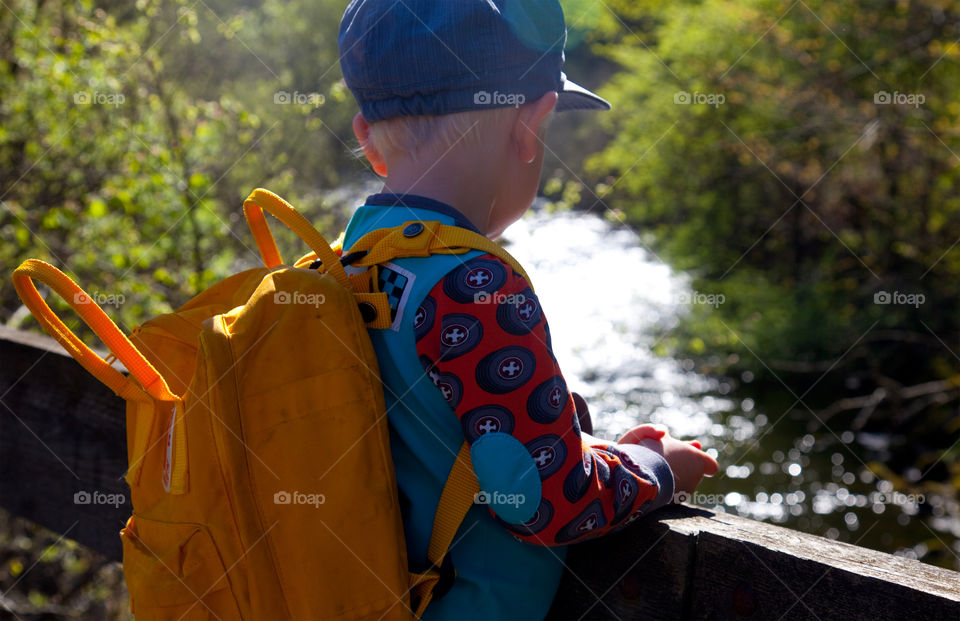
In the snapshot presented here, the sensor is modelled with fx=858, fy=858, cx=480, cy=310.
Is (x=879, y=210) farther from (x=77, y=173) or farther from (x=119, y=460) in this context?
(x=119, y=460)

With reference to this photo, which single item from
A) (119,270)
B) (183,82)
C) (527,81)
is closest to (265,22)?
(183,82)

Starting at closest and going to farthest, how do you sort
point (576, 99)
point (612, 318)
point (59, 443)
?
point (576, 99), point (59, 443), point (612, 318)

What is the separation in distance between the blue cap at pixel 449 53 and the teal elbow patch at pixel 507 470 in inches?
18.9

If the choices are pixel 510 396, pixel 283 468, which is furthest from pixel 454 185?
pixel 283 468

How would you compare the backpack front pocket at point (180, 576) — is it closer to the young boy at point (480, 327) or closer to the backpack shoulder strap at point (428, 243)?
the young boy at point (480, 327)

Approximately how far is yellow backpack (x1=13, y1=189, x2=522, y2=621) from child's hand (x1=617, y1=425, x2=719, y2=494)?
0.35 m

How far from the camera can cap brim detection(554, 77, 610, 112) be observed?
142 centimetres

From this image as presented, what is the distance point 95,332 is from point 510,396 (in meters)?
0.54

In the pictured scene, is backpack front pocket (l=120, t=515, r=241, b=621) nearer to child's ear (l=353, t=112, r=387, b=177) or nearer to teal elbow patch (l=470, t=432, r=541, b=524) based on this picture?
teal elbow patch (l=470, t=432, r=541, b=524)

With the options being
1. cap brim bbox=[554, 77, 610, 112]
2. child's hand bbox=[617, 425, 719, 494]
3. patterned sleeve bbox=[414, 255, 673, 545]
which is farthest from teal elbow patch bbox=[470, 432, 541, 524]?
cap brim bbox=[554, 77, 610, 112]

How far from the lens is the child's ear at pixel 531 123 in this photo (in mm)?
1268

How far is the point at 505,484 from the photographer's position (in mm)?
1076

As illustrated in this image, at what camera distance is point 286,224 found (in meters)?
1.25

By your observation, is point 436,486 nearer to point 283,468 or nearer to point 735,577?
point 283,468
